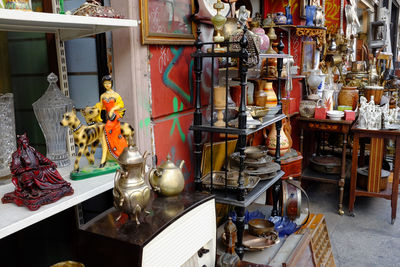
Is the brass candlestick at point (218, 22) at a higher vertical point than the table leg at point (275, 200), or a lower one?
higher

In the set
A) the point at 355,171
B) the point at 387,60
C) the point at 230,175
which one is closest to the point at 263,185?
the point at 230,175

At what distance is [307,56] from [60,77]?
3.04 meters

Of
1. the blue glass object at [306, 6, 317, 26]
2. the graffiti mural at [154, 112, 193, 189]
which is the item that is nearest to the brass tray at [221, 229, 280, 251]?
the graffiti mural at [154, 112, 193, 189]

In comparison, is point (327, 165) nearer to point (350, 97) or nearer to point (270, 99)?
point (350, 97)

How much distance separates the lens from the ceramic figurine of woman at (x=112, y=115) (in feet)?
4.44

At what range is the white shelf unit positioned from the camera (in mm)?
1028

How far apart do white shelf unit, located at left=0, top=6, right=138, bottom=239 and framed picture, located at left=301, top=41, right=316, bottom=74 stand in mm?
2906

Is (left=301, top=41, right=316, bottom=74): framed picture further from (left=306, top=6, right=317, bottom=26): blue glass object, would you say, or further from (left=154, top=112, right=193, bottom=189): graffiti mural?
(left=154, top=112, right=193, bottom=189): graffiti mural

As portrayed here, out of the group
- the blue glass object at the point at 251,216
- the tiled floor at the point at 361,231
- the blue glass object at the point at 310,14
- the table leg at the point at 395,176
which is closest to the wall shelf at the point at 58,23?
the blue glass object at the point at 251,216

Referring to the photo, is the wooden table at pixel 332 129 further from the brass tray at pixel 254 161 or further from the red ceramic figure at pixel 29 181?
the red ceramic figure at pixel 29 181

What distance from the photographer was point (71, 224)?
1733mm

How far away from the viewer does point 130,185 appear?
4.04 ft

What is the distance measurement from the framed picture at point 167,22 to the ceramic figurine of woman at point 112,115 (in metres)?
0.39

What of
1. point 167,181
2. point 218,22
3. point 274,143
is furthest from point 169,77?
point 274,143
